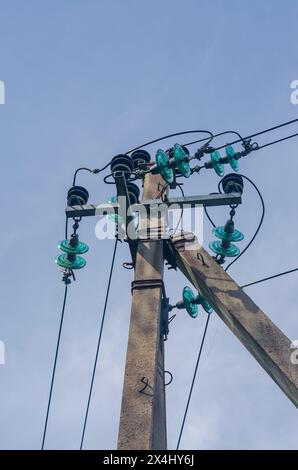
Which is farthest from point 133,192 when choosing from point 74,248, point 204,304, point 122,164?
point 204,304

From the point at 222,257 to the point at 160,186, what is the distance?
1138 millimetres

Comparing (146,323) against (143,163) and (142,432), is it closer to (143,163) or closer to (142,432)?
(142,432)

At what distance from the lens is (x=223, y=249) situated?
7.23 metres

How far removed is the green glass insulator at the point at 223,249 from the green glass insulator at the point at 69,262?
1508 millimetres

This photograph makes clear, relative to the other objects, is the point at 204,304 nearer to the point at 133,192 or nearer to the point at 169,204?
the point at 169,204

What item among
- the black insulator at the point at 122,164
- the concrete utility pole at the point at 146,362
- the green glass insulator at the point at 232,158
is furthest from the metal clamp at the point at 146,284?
the green glass insulator at the point at 232,158

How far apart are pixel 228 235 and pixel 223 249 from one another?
0.17 metres

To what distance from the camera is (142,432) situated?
526 centimetres

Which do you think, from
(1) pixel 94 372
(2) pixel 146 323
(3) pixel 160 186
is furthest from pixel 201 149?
(1) pixel 94 372

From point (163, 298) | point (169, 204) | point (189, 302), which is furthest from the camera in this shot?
point (189, 302)

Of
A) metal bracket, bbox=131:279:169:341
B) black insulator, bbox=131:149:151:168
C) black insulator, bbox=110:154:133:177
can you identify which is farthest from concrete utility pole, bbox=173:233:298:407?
black insulator, bbox=131:149:151:168

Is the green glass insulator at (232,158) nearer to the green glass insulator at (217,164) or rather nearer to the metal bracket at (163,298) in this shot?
the green glass insulator at (217,164)

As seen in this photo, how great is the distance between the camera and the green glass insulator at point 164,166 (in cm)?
723
